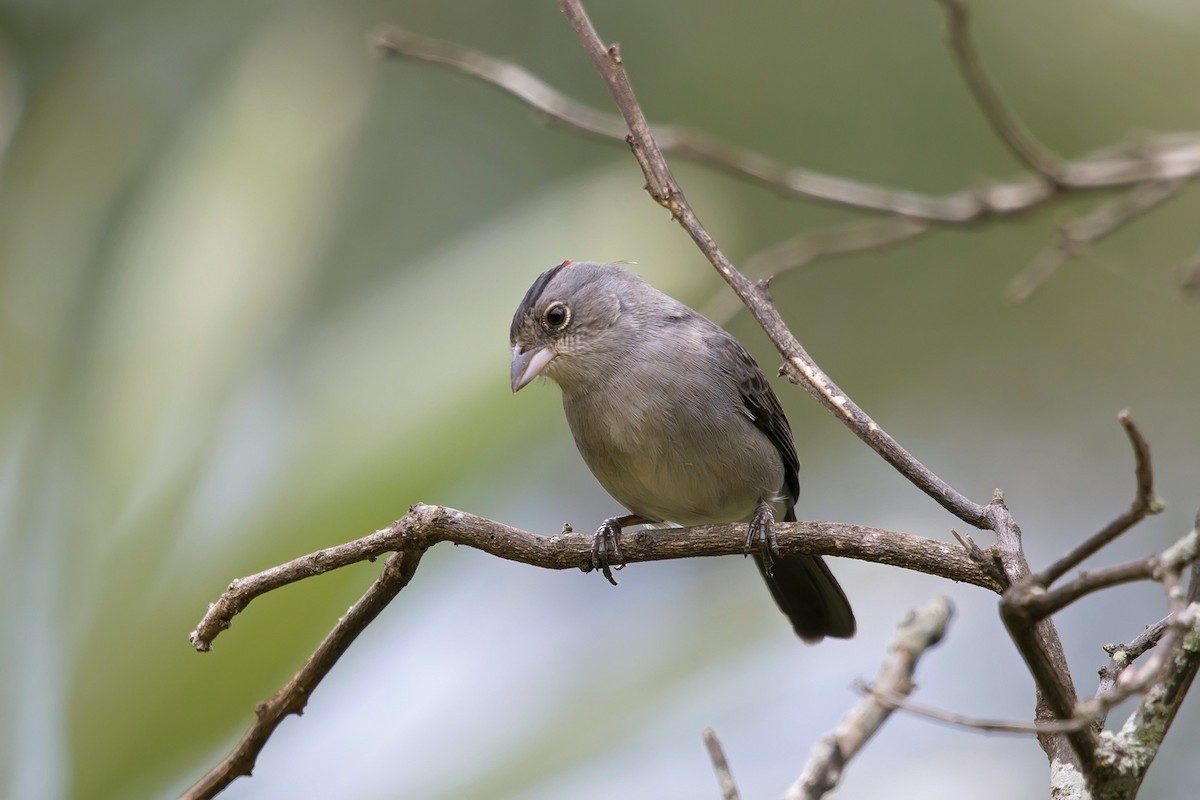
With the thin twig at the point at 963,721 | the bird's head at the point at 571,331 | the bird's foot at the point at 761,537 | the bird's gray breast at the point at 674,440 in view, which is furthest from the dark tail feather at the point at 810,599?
the thin twig at the point at 963,721

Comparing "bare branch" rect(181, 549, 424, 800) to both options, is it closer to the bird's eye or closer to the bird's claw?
the bird's claw

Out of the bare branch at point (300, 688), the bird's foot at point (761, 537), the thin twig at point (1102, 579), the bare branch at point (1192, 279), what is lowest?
the thin twig at point (1102, 579)

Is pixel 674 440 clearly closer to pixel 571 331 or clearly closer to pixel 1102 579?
pixel 571 331

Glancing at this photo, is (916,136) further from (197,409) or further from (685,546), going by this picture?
(685,546)

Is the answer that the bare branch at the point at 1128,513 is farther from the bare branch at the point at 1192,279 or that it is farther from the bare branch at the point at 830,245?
the bare branch at the point at 830,245

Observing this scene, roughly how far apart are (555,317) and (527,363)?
A: 0.18 meters

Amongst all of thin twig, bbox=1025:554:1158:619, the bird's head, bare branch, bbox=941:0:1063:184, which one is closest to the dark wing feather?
the bird's head

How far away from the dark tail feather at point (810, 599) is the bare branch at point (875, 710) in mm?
2185

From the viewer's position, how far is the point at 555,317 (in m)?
3.53

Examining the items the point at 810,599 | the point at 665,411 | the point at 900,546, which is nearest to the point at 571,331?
the point at 665,411

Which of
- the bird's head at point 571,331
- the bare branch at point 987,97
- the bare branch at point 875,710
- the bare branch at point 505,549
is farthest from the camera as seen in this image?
the bird's head at point 571,331

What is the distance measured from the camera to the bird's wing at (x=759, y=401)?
3.54 meters

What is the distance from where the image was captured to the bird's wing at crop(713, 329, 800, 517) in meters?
3.54

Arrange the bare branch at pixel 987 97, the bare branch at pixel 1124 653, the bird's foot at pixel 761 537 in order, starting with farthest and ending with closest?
the bare branch at pixel 987 97 → the bird's foot at pixel 761 537 → the bare branch at pixel 1124 653
